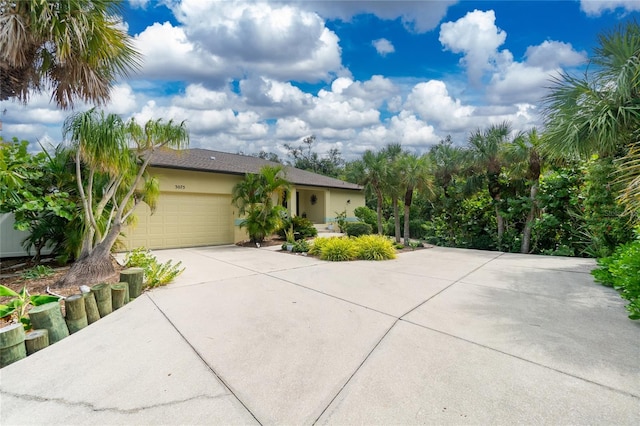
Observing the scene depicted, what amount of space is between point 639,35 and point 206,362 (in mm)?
8159

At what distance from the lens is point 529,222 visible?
10641mm

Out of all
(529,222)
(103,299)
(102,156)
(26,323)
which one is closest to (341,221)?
(529,222)

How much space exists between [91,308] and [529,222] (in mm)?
13053

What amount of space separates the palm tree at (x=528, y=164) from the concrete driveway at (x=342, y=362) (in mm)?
6352

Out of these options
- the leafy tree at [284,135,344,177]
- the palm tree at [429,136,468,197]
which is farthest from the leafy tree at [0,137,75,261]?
the leafy tree at [284,135,344,177]

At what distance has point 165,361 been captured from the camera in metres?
2.82

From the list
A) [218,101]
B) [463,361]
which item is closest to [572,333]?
[463,361]

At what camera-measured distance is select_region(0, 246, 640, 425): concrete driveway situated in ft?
6.85

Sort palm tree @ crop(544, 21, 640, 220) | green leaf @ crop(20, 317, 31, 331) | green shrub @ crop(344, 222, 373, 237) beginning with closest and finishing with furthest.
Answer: green leaf @ crop(20, 317, 31, 331)
palm tree @ crop(544, 21, 640, 220)
green shrub @ crop(344, 222, 373, 237)

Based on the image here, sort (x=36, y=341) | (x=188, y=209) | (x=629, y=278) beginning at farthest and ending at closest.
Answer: (x=188, y=209) < (x=629, y=278) < (x=36, y=341)

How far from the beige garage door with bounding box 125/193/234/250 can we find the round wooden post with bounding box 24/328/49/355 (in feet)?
24.3

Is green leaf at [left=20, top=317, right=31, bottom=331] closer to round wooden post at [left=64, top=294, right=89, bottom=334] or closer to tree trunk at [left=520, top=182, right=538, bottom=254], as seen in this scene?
round wooden post at [left=64, top=294, right=89, bottom=334]

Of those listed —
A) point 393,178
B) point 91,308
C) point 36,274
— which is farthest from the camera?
point 393,178

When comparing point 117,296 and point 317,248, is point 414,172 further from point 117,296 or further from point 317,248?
point 117,296
